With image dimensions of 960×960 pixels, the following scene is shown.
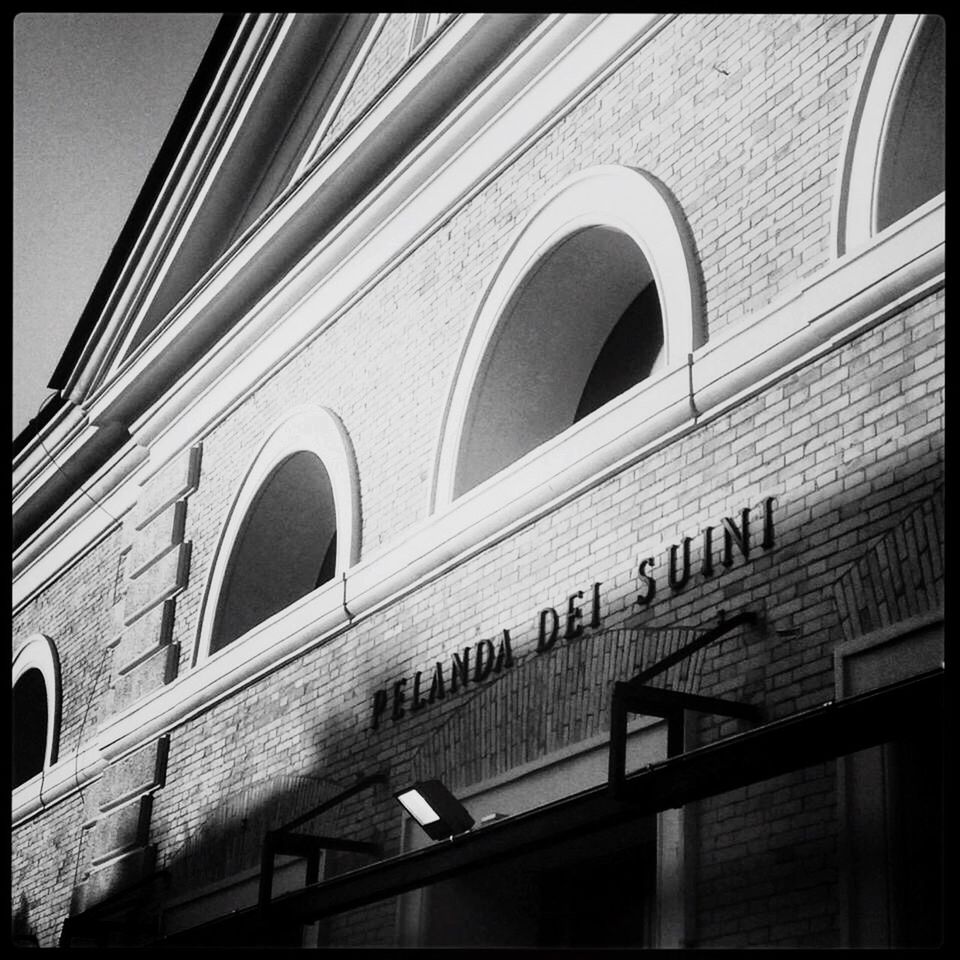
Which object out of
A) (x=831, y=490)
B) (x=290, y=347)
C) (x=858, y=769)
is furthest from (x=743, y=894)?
(x=290, y=347)

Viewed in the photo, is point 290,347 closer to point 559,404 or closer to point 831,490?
point 559,404

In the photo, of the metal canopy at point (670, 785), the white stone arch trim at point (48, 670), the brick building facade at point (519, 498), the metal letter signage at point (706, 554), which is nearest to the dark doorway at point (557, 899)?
the brick building facade at point (519, 498)

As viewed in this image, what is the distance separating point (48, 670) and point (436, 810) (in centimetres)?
914

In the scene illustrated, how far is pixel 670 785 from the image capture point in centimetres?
743

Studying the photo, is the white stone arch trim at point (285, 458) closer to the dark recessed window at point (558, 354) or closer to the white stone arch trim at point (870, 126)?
the dark recessed window at point (558, 354)

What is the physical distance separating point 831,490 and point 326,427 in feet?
18.3

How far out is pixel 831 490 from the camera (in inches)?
301

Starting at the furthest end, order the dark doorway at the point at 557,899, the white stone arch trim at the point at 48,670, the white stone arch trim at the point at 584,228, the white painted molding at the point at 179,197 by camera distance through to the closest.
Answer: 1. the white stone arch trim at the point at 48,670
2. the white painted molding at the point at 179,197
3. the dark doorway at the point at 557,899
4. the white stone arch trim at the point at 584,228

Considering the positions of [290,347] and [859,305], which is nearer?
[859,305]

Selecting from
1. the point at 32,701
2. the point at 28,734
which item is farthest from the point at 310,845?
the point at 28,734

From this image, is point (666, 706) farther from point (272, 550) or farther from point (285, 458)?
point (272, 550)

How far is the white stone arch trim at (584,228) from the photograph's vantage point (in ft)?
29.4

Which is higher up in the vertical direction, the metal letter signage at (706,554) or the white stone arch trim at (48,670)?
the white stone arch trim at (48,670)

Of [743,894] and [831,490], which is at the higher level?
[831,490]
